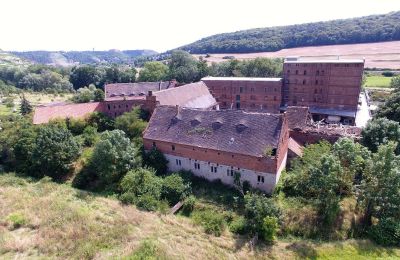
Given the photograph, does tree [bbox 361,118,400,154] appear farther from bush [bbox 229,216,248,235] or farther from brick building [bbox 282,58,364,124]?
brick building [bbox 282,58,364,124]

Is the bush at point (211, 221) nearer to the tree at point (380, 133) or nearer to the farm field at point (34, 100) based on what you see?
the tree at point (380, 133)

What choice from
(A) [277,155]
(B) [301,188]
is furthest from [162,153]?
(B) [301,188]

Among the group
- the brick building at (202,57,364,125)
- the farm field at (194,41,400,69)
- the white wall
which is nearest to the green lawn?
the farm field at (194,41,400,69)

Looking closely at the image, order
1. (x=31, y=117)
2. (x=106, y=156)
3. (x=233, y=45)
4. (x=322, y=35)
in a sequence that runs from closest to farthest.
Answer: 1. (x=106, y=156)
2. (x=31, y=117)
3. (x=322, y=35)
4. (x=233, y=45)

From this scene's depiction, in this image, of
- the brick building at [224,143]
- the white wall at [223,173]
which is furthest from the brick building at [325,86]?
the white wall at [223,173]

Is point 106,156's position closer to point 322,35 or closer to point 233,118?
point 233,118
